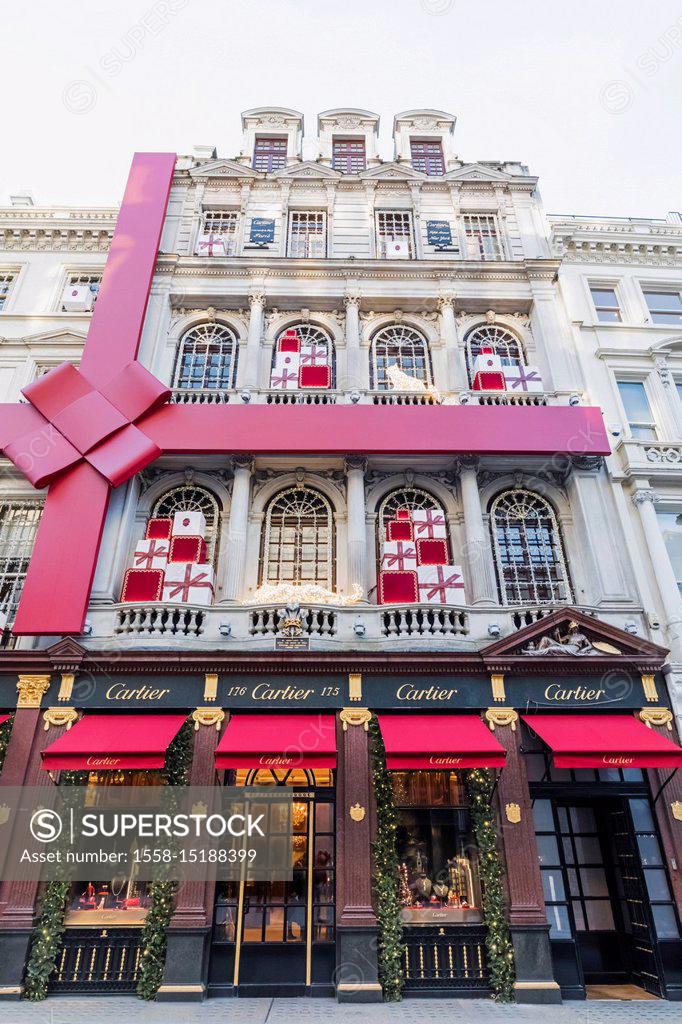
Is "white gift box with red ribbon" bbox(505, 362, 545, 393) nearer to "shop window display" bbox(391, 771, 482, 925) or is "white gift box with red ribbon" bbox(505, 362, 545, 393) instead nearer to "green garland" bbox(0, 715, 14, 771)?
"shop window display" bbox(391, 771, 482, 925)

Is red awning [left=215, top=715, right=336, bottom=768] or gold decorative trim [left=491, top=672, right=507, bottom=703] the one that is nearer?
red awning [left=215, top=715, right=336, bottom=768]

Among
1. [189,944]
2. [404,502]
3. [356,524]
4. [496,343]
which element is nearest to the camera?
[189,944]

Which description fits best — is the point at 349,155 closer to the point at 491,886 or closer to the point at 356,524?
the point at 356,524

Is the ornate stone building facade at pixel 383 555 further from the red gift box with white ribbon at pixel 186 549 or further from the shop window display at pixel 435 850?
the red gift box with white ribbon at pixel 186 549

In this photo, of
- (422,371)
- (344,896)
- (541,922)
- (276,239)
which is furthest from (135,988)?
(276,239)

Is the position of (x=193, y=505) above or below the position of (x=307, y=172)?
below

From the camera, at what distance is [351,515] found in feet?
50.1

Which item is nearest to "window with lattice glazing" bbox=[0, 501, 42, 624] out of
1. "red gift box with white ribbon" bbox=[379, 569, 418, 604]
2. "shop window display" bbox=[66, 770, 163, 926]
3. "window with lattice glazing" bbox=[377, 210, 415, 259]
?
"shop window display" bbox=[66, 770, 163, 926]

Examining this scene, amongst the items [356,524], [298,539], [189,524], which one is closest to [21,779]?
[189,524]

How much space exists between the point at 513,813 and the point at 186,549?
9.55m

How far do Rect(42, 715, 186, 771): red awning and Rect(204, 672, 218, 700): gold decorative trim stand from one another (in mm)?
780

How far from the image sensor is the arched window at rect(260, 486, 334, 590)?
15.3 meters

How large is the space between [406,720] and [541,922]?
428cm

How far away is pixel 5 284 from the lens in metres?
20.1
